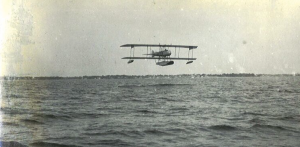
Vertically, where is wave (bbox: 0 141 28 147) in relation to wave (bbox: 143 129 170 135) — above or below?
above

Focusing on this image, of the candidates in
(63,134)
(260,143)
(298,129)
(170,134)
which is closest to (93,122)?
(63,134)

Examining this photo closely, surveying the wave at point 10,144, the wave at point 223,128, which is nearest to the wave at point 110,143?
the wave at point 10,144

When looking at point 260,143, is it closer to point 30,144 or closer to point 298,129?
point 298,129

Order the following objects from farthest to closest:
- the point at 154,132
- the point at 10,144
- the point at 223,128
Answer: the point at 223,128, the point at 154,132, the point at 10,144

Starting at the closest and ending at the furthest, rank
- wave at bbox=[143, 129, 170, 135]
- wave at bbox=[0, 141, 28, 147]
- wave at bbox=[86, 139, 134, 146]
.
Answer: wave at bbox=[0, 141, 28, 147] < wave at bbox=[86, 139, 134, 146] < wave at bbox=[143, 129, 170, 135]

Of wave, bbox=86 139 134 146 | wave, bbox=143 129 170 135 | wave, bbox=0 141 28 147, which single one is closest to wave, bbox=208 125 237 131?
wave, bbox=143 129 170 135

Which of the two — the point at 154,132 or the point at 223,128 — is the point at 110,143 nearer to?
the point at 154,132

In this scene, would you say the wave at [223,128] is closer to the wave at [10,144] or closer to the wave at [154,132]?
the wave at [154,132]

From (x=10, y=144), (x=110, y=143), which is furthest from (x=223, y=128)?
(x=10, y=144)

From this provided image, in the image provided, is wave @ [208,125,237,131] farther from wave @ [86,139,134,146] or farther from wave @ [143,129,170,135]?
wave @ [86,139,134,146]

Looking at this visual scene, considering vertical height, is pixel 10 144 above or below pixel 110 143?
above

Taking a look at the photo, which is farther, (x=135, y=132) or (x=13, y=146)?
(x=135, y=132)
